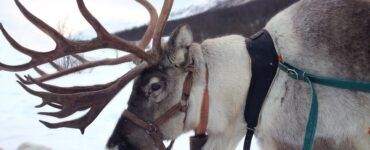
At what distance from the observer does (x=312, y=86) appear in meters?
2.69

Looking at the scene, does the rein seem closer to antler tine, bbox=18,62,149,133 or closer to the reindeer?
the reindeer

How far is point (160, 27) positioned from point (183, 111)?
0.47 m

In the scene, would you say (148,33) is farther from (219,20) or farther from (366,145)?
(219,20)

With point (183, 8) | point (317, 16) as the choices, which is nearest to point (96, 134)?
point (317, 16)

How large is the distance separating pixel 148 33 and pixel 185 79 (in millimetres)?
775

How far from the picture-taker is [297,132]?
2762 millimetres

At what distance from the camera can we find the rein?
2840mm

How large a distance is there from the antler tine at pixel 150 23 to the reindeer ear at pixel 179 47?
685 mm

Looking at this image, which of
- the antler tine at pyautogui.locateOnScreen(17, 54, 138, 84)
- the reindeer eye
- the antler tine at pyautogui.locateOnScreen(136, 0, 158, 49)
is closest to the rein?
the reindeer eye

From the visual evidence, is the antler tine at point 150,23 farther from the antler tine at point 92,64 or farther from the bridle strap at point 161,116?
the bridle strap at point 161,116

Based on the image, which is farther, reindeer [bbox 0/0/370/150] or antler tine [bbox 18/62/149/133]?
antler tine [bbox 18/62/149/133]

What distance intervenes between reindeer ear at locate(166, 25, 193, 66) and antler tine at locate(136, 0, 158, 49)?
0.68m

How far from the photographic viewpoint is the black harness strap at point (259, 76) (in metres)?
2.80

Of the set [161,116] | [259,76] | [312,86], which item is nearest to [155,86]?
[161,116]
